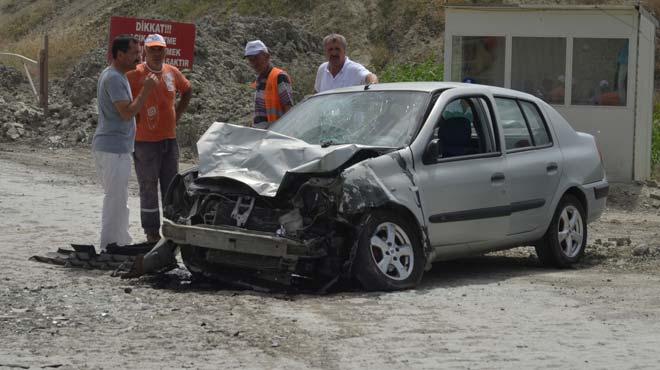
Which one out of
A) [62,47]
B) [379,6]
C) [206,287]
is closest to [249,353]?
[206,287]

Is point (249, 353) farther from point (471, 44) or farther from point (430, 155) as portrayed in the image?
point (471, 44)

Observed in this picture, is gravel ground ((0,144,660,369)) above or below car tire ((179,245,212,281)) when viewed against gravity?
below

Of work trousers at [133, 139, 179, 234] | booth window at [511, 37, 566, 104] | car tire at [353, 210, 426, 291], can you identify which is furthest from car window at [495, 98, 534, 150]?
booth window at [511, 37, 566, 104]

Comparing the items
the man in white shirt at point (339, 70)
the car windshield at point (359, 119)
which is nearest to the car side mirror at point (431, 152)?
the car windshield at point (359, 119)

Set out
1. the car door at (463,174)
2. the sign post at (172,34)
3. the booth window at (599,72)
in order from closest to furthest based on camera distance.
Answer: the car door at (463,174) < the booth window at (599,72) < the sign post at (172,34)

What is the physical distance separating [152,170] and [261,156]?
199 cm

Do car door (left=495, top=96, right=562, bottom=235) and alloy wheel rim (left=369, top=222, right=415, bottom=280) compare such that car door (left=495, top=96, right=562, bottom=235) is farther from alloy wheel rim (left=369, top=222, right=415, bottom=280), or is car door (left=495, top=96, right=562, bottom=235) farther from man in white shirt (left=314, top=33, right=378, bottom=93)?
man in white shirt (left=314, top=33, right=378, bottom=93)

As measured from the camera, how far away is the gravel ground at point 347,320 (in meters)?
6.68

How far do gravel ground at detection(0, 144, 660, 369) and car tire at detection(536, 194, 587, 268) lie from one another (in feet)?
0.40

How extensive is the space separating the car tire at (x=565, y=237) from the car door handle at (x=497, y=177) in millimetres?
892

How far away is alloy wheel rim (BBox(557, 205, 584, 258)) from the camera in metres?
10.7

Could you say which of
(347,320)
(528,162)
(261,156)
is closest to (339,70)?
(528,162)

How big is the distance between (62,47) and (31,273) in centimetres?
2816

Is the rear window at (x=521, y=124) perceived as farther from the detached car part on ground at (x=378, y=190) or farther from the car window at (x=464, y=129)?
the car window at (x=464, y=129)
